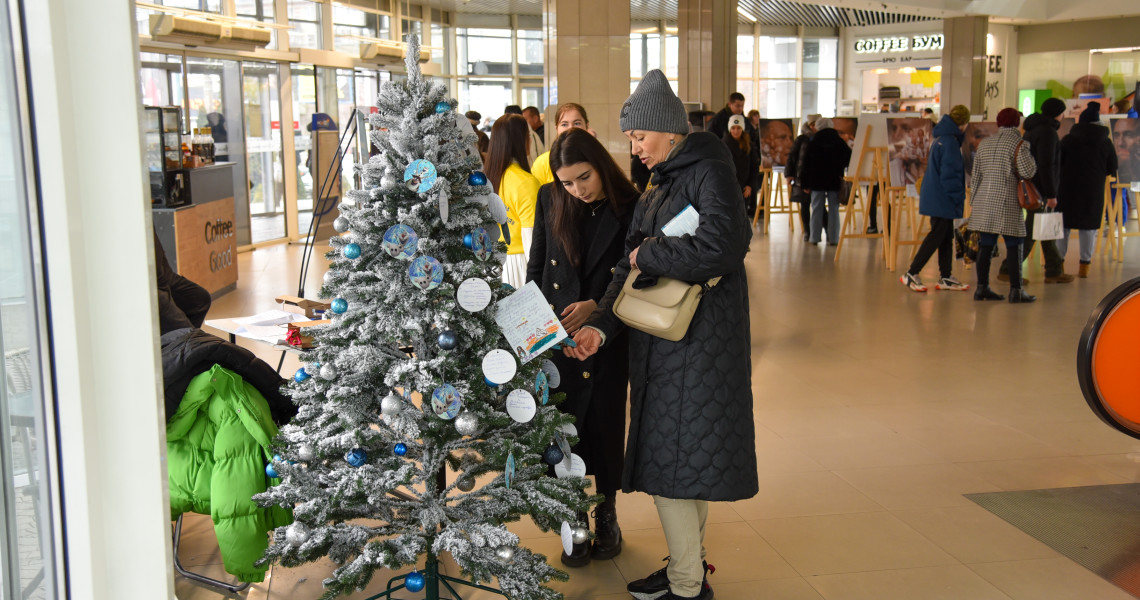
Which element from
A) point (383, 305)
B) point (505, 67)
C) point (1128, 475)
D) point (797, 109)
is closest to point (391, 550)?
point (383, 305)

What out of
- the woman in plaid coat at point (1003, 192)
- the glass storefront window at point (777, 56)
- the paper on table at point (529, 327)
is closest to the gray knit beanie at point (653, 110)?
the paper on table at point (529, 327)

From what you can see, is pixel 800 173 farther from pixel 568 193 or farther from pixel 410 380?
pixel 410 380

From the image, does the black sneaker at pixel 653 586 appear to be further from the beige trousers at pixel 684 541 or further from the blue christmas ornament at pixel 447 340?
the blue christmas ornament at pixel 447 340

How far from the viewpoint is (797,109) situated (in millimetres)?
28156

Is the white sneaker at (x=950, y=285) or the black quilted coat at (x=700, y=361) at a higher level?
the black quilted coat at (x=700, y=361)

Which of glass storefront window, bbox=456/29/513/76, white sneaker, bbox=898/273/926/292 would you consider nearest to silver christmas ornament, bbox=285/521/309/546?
white sneaker, bbox=898/273/926/292

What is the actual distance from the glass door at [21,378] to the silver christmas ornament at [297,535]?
896mm

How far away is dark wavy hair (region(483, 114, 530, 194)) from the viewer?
4738 mm

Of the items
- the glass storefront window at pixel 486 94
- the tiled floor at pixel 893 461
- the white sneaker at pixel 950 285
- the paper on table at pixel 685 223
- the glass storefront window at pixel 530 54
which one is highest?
the glass storefront window at pixel 530 54

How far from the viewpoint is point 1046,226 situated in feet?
27.0

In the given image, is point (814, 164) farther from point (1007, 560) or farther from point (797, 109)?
point (797, 109)

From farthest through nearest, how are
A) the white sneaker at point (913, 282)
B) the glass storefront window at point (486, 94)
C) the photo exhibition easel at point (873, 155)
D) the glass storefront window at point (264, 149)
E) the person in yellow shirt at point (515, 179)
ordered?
1. the glass storefront window at point (486, 94)
2. the glass storefront window at point (264, 149)
3. the photo exhibition easel at point (873, 155)
4. the white sneaker at point (913, 282)
5. the person in yellow shirt at point (515, 179)

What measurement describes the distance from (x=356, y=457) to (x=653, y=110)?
1274 millimetres

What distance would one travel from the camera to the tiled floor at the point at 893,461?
3.22 m
